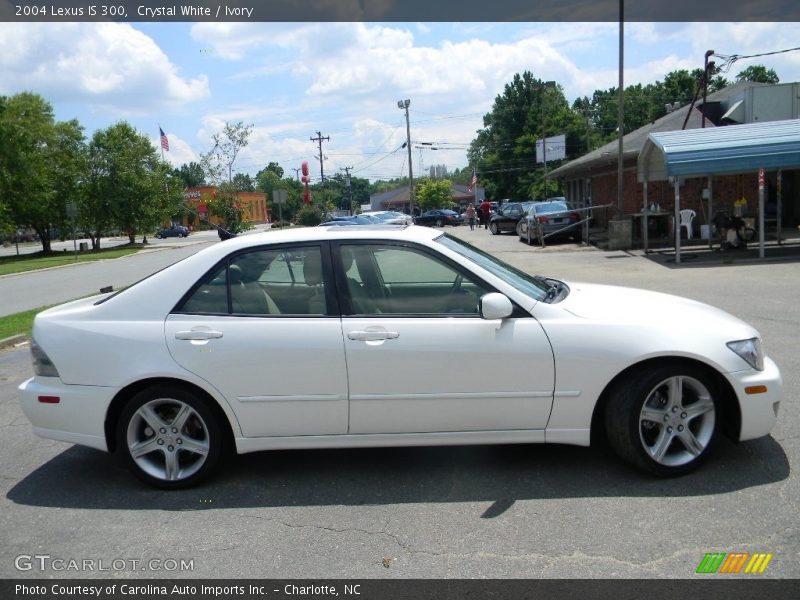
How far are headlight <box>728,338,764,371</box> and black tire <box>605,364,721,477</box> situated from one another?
0.23 m

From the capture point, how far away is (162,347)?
4293mm

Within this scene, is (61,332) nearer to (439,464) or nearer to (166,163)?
(439,464)

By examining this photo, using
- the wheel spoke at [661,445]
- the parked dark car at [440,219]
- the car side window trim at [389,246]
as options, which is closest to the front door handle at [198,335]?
the car side window trim at [389,246]

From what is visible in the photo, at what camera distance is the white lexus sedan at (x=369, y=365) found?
13.6 feet

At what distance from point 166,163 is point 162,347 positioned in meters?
56.2

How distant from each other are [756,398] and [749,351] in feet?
0.91

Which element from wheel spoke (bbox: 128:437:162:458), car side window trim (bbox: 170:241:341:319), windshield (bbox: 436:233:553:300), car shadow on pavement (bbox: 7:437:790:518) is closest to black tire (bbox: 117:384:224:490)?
wheel spoke (bbox: 128:437:162:458)

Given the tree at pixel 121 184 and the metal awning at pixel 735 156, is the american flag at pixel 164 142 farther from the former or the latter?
the metal awning at pixel 735 156

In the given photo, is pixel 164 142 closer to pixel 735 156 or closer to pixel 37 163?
pixel 37 163
